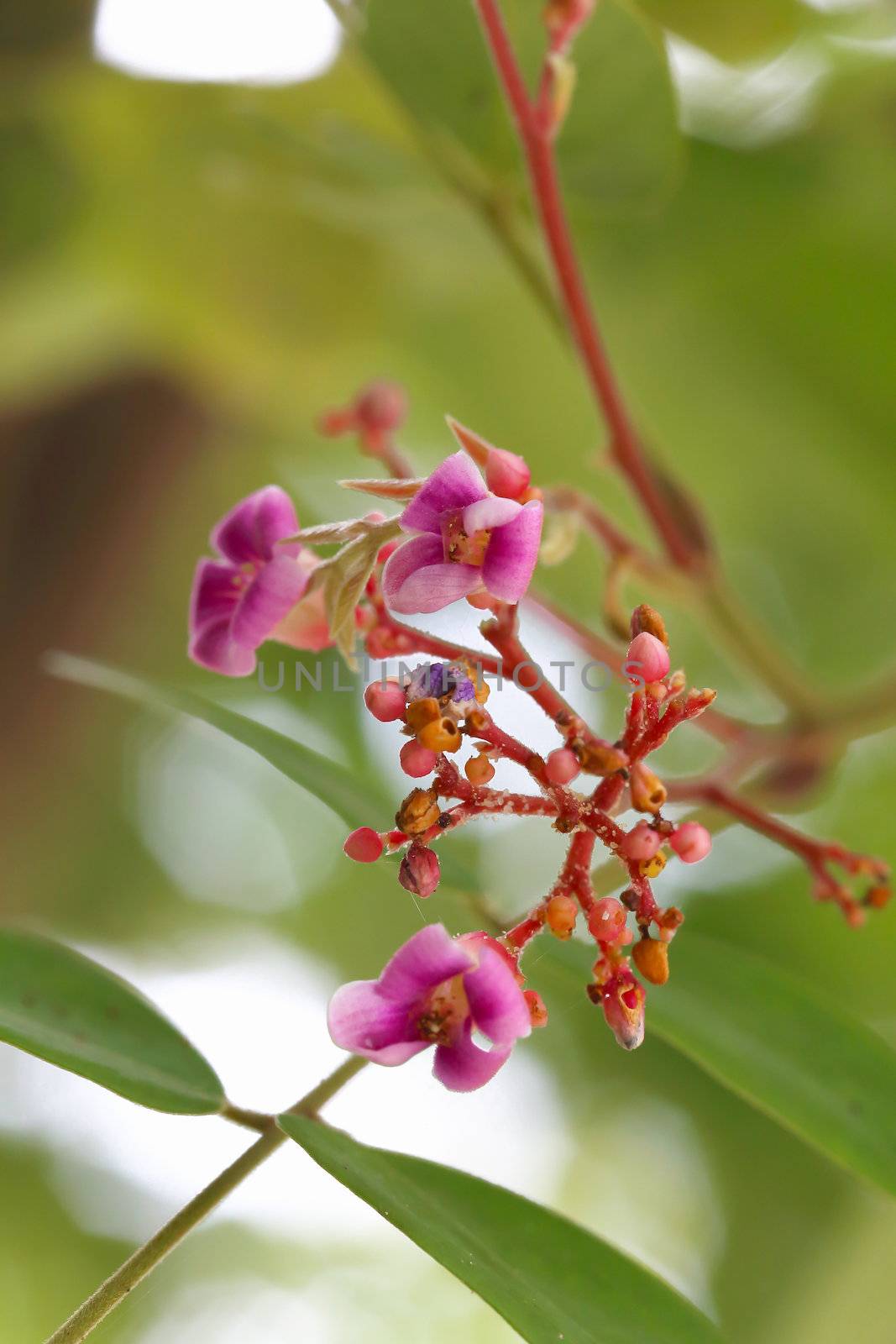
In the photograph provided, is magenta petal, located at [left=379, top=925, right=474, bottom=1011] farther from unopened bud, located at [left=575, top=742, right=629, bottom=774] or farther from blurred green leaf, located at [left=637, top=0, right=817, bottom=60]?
blurred green leaf, located at [left=637, top=0, right=817, bottom=60]

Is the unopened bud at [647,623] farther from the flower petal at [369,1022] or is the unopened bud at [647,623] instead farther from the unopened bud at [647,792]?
the flower petal at [369,1022]

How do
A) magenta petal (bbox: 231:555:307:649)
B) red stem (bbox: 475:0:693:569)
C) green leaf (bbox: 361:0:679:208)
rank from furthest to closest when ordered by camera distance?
1. green leaf (bbox: 361:0:679:208)
2. red stem (bbox: 475:0:693:569)
3. magenta petal (bbox: 231:555:307:649)

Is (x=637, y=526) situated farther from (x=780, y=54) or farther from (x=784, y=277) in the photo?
(x=780, y=54)

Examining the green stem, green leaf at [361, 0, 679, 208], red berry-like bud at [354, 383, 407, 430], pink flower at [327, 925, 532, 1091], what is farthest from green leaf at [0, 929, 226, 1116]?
green leaf at [361, 0, 679, 208]

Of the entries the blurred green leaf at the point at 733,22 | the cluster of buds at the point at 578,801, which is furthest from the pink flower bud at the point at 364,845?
the blurred green leaf at the point at 733,22

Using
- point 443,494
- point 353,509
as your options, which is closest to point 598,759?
point 443,494

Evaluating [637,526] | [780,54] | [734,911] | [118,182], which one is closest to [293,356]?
[118,182]

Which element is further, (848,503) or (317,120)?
(848,503)
